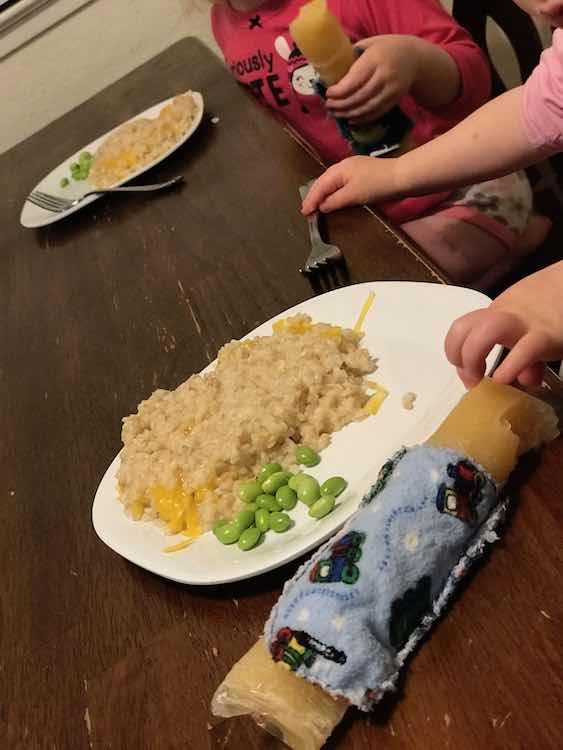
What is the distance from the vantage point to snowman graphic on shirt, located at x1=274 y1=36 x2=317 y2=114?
4.66ft

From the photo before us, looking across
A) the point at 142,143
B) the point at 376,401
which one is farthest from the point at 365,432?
the point at 142,143

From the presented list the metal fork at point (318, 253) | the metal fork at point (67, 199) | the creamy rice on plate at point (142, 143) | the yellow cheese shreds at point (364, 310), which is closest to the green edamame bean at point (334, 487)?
the yellow cheese shreds at point (364, 310)

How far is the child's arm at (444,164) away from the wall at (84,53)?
1451mm

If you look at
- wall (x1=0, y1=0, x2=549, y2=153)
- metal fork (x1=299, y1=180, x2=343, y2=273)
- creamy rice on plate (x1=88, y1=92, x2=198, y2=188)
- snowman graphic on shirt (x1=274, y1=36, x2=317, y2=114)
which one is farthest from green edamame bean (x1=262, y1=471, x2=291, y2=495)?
wall (x1=0, y1=0, x2=549, y2=153)

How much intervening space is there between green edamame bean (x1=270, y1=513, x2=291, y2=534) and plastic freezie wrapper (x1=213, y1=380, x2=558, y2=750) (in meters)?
0.09

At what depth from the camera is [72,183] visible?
144cm

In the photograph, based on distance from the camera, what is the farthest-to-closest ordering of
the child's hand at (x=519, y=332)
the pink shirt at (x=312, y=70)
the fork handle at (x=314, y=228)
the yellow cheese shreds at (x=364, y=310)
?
the pink shirt at (x=312, y=70), the fork handle at (x=314, y=228), the yellow cheese shreds at (x=364, y=310), the child's hand at (x=519, y=332)

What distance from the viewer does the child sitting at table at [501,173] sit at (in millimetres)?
605

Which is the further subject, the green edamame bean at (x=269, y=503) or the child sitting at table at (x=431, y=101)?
the child sitting at table at (x=431, y=101)

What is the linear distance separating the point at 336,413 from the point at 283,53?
101 cm

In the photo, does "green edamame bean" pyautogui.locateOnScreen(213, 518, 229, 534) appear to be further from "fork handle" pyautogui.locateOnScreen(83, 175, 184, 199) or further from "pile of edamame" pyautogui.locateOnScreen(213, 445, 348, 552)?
"fork handle" pyautogui.locateOnScreen(83, 175, 184, 199)

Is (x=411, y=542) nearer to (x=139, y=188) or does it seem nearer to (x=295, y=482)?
(x=295, y=482)

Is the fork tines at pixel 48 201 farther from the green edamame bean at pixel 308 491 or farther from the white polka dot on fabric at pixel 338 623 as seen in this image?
the white polka dot on fabric at pixel 338 623

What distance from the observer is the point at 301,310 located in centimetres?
85
